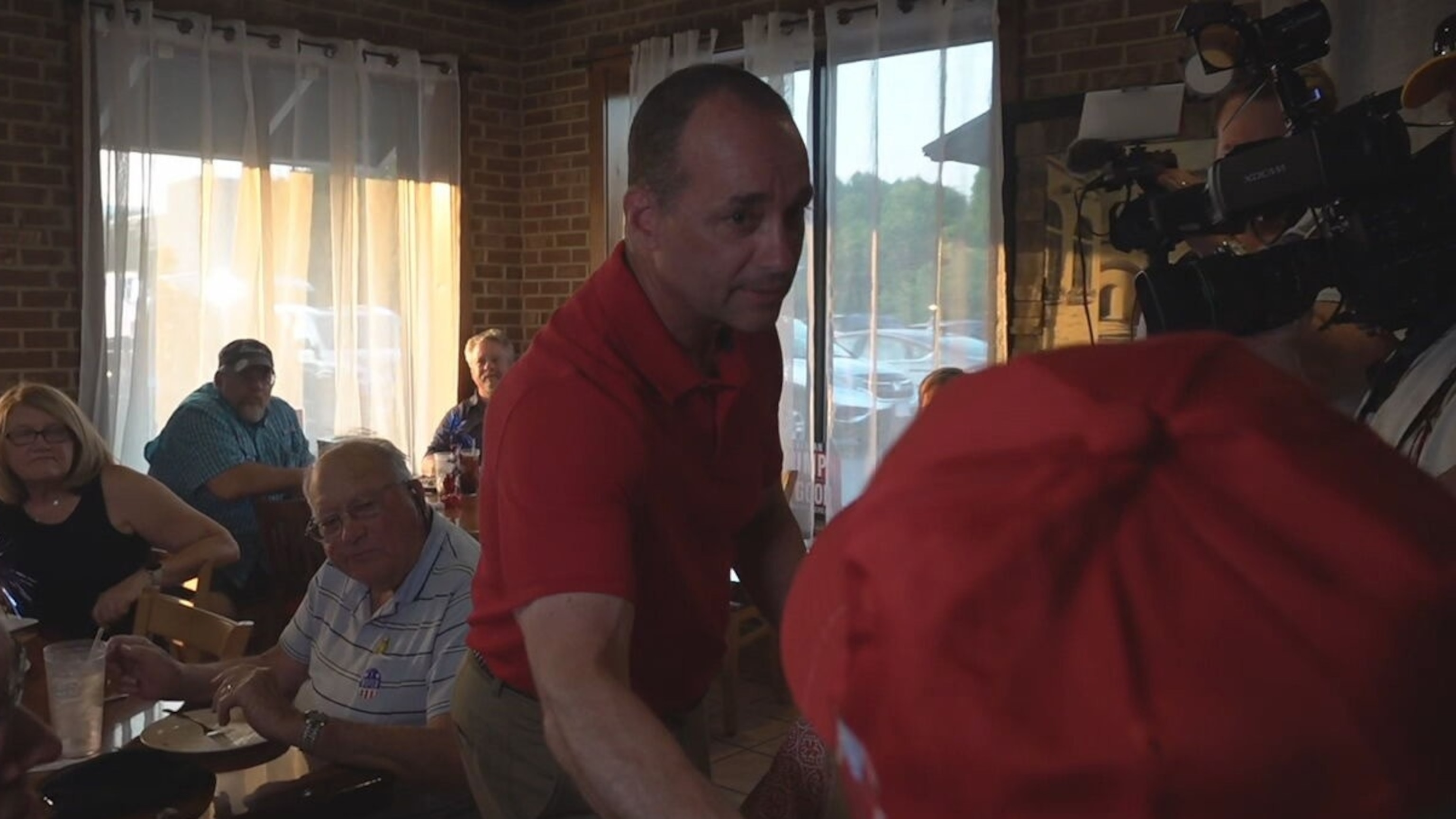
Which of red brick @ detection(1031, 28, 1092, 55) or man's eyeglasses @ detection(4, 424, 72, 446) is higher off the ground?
red brick @ detection(1031, 28, 1092, 55)

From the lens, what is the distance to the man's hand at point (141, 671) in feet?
6.61

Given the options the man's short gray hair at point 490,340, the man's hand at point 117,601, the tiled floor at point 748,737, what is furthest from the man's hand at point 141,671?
the man's short gray hair at point 490,340

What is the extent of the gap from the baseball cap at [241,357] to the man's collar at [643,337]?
338cm

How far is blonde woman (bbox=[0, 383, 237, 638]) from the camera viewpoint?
287cm

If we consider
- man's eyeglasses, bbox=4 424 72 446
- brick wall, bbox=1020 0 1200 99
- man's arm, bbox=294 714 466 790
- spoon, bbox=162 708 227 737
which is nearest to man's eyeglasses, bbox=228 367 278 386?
man's eyeglasses, bbox=4 424 72 446

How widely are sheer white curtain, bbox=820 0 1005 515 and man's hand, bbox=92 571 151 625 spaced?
222cm

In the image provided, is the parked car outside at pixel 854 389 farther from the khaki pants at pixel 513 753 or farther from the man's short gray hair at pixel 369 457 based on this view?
the khaki pants at pixel 513 753

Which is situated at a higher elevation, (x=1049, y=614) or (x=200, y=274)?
(x=200, y=274)

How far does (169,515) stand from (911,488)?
311cm

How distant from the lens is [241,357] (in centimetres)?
423

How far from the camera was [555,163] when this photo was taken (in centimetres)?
567

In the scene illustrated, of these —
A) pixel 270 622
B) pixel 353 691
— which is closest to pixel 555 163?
pixel 270 622

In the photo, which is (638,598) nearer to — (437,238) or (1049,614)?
(1049,614)

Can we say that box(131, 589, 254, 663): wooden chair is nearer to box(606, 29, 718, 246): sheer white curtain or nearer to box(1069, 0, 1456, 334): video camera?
box(1069, 0, 1456, 334): video camera
